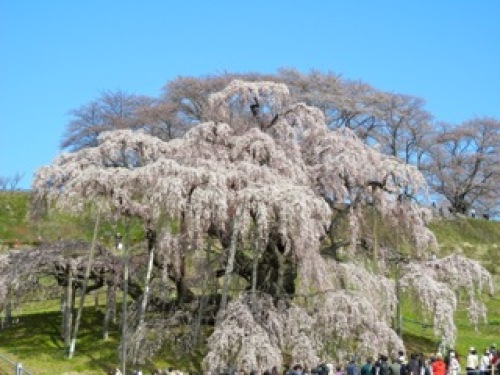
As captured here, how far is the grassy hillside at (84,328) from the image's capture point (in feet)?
80.1

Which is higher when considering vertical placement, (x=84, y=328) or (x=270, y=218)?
(x=270, y=218)

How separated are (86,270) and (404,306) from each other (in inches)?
716

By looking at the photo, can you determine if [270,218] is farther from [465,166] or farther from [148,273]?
[465,166]

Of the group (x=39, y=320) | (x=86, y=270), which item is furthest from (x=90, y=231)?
(x=86, y=270)

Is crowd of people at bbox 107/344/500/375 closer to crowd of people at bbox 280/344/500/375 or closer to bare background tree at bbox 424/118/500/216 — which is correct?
crowd of people at bbox 280/344/500/375

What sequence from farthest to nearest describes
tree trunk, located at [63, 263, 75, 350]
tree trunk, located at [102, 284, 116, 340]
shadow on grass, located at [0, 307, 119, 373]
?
tree trunk, located at [102, 284, 116, 340] → tree trunk, located at [63, 263, 75, 350] → shadow on grass, located at [0, 307, 119, 373]

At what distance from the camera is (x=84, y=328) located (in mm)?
28781

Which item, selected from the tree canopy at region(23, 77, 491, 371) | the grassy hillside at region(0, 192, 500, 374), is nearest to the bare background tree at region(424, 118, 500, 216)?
the grassy hillside at region(0, 192, 500, 374)

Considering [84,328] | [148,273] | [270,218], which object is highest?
[270,218]

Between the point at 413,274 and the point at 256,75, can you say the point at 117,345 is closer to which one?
the point at 413,274

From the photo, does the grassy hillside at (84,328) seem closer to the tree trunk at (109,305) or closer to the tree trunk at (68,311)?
the tree trunk at (109,305)

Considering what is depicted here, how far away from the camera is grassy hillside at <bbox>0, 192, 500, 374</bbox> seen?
80.1ft

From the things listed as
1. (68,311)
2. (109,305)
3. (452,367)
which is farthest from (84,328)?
(452,367)

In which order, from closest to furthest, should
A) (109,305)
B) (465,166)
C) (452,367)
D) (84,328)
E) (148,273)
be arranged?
1. (452,367)
2. (148,273)
3. (109,305)
4. (84,328)
5. (465,166)
